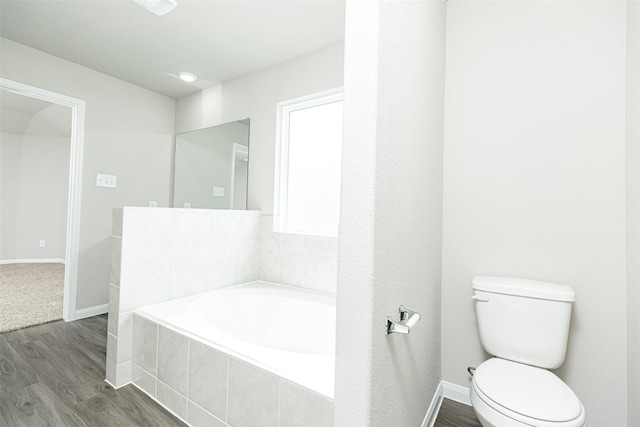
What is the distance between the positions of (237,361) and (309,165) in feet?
5.34

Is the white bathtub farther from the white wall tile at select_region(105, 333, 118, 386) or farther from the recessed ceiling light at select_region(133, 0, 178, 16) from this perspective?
the recessed ceiling light at select_region(133, 0, 178, 16)

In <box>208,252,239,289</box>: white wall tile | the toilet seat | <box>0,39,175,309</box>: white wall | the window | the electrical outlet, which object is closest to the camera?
the toilet seat

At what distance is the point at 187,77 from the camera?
9.47 feet

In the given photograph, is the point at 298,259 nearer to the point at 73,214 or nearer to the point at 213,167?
the point at 213,167

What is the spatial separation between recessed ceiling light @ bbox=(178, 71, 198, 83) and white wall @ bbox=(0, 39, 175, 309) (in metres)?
0.64

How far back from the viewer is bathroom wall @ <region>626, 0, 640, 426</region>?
1163 mm

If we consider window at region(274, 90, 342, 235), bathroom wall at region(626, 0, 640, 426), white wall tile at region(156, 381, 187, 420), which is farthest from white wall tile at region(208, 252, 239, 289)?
bathroom wall at region(626, 0, 640, 426)

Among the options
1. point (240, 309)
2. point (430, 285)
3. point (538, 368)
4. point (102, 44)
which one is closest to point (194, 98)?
point (102, 44)

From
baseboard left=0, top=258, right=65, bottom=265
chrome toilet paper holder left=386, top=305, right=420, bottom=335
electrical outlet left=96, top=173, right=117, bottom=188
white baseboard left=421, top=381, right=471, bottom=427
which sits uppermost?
electrical outlet left=96, top=173, right=117, bottom=188

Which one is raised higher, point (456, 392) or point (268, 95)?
Answer: point (268, 95)

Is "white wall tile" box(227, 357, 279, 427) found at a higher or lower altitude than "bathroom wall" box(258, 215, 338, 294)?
lower

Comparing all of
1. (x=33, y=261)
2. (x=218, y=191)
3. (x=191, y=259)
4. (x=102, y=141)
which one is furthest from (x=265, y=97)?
(x=33, y=261)

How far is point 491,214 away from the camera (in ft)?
5.24

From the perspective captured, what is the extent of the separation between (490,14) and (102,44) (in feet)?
9.25
